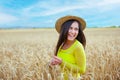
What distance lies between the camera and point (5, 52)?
632 cm

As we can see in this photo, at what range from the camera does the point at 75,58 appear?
9.34 ft

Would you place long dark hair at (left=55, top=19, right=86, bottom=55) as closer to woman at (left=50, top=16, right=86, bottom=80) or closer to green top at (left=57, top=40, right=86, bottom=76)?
woman at (left=50, top=16, right=86, bottom=80)

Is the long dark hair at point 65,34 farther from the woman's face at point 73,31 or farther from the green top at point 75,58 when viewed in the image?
the green top at point 75,58

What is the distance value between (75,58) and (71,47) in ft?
0.43

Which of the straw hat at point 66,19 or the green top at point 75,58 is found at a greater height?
the straw hat at point 66,19

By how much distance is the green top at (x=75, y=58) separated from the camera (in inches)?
109

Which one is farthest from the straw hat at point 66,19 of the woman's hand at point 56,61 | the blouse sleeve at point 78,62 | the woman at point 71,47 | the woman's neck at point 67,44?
the woman's hand at point 56,61

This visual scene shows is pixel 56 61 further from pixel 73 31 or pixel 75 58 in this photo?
pixel 73 31

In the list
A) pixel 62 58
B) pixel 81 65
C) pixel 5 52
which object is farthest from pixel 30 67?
pixel 5 52

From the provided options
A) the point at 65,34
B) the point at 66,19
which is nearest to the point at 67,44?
the point at 65,34

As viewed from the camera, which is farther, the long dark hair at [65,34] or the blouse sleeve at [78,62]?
the long dark hair at [65,34]

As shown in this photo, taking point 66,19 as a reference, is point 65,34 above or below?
below

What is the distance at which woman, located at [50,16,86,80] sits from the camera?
9.10 ft

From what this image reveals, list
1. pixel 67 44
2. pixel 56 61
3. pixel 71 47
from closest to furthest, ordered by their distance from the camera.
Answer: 1. pixel 56 61
2. pixel 71 47
3. pixel 67 44
